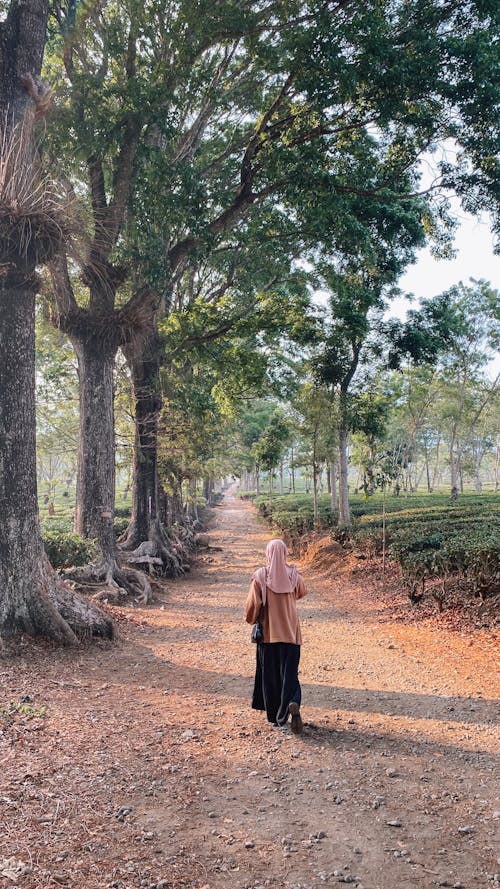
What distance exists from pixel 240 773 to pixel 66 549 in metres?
6.85

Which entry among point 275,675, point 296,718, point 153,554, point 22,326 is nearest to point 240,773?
point 296,718

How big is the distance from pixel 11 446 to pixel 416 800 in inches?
219

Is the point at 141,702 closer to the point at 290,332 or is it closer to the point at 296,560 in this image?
the point at 290,332

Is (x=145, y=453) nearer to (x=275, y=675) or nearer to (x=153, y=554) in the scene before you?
(x=153, y=554)

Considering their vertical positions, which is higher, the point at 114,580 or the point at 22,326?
the point at 22,326

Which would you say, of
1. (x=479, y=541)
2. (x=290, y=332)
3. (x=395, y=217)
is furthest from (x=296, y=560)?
(x=395, y=217)

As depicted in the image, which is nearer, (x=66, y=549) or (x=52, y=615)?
(x=52, y=615)

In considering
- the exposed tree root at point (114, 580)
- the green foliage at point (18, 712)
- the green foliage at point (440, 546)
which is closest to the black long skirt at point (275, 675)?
the green foliage at point (18, 712)

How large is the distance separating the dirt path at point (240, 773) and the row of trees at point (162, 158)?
162 centimetres

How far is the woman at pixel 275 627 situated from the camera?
17.9 feet

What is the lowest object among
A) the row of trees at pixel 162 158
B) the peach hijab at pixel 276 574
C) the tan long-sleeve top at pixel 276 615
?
the tan long-sleeve top at pixel 276 615

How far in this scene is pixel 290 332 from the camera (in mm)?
16125

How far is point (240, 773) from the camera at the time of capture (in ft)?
14.4

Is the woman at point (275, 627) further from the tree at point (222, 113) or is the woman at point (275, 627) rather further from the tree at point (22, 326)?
the tree at point (222, 113)
